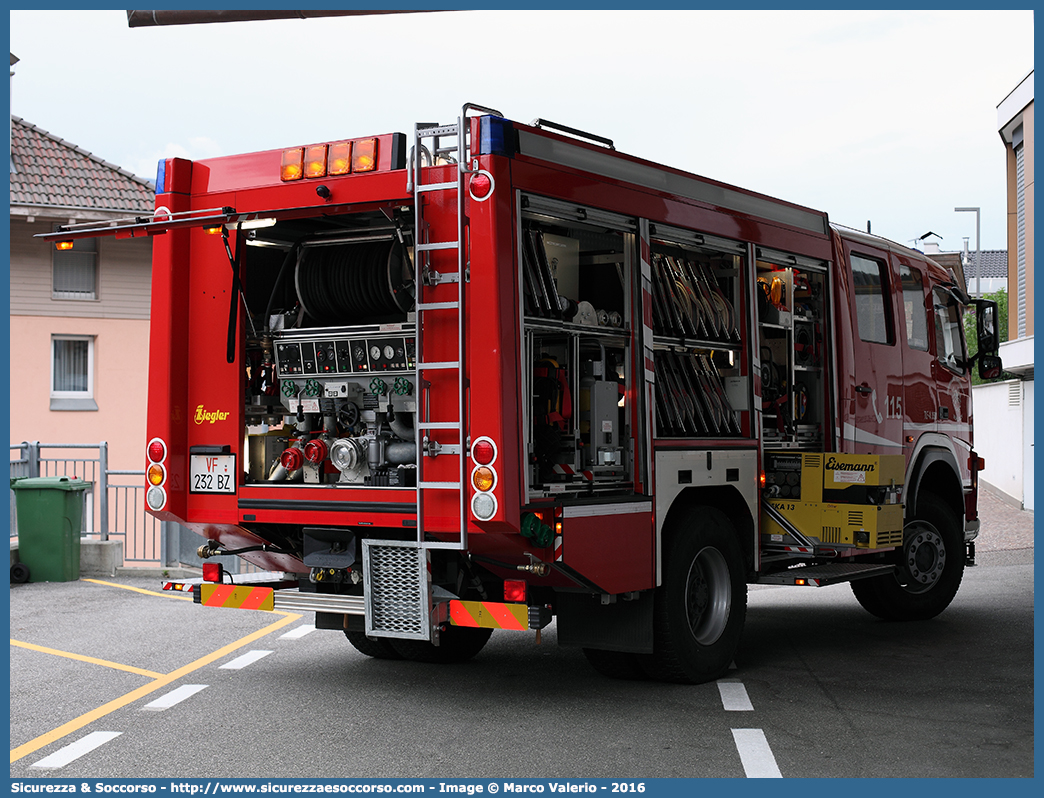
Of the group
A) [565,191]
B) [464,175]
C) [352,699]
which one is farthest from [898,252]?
[352,699]

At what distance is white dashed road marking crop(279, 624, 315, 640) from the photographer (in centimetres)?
979

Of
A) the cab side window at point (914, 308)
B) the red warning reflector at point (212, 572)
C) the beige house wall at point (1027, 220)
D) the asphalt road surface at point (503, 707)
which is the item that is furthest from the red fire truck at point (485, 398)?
the beige house wall at point (1027, 220)

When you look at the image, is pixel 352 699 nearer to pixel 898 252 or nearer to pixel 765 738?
pixel 765 738

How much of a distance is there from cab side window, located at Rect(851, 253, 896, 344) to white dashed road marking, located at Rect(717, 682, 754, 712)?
3.64m

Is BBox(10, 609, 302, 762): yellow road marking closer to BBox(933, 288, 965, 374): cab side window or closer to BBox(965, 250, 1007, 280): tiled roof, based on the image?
BBox(933, 288, 965, 374): cab side window

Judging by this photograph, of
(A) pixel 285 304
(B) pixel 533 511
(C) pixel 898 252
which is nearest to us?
(B) pixel 533 511

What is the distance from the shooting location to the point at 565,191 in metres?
6.87

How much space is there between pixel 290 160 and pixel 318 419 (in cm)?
161

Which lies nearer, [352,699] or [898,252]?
[352,699]

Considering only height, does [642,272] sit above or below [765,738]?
above

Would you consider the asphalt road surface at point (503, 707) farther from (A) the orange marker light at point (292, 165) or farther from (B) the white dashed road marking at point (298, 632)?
(A) the orange marker light at point (292, 165)

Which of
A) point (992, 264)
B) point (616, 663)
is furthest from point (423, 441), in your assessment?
point (992, 264)

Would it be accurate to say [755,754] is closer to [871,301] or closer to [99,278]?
[871,301]

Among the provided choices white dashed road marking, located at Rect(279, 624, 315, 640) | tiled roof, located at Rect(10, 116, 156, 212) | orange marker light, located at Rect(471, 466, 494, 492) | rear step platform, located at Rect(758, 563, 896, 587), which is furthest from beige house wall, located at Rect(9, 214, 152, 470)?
orange marker light, located at Rect(471, 466, 494, 492)
